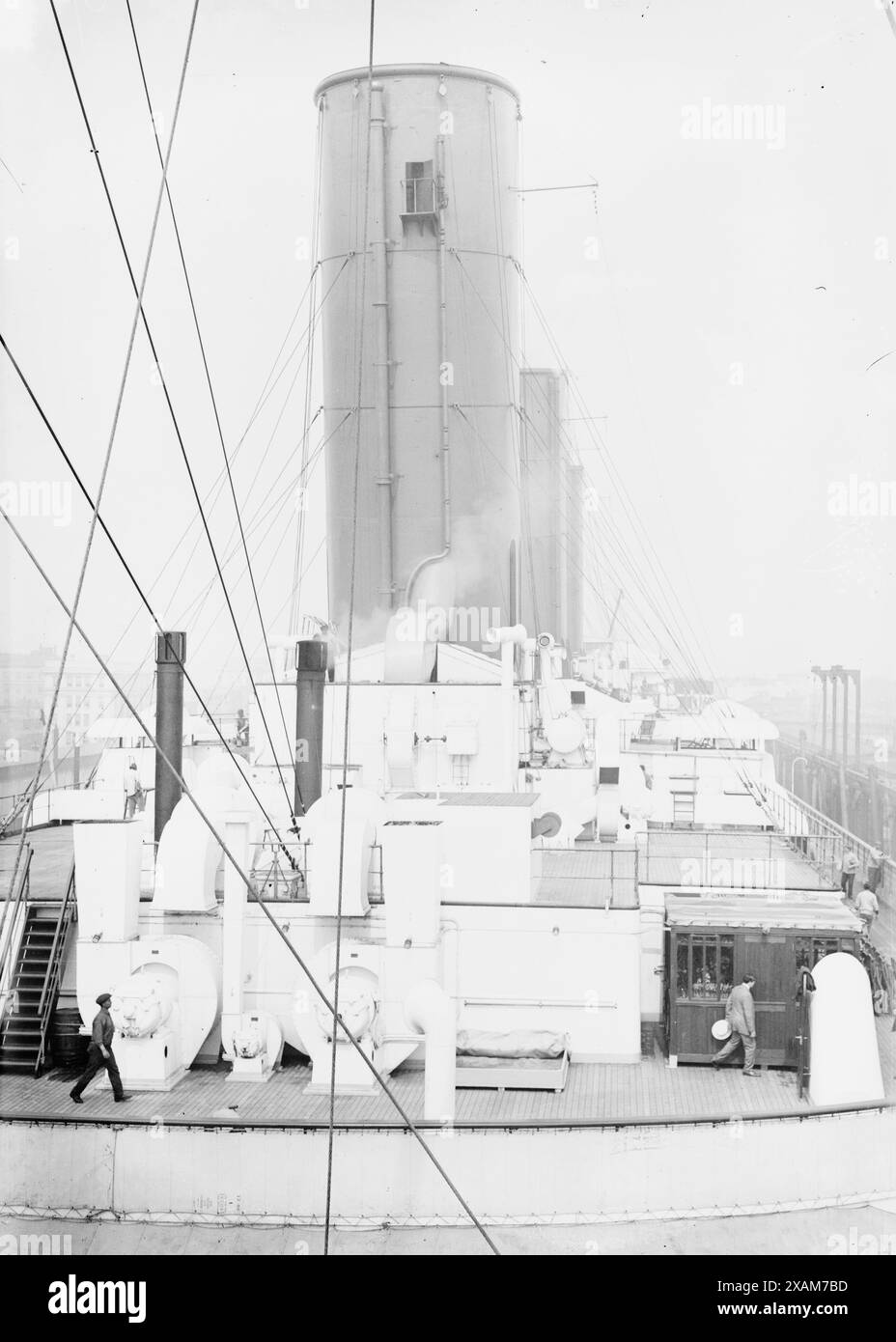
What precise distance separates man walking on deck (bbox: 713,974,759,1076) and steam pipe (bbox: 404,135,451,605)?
33.3 feet

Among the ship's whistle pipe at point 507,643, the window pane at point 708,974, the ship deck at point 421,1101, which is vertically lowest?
the ship deck at point 421,1101

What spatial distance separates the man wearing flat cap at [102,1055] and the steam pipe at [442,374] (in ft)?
34.6

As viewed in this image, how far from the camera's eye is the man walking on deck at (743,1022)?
10.3 metres

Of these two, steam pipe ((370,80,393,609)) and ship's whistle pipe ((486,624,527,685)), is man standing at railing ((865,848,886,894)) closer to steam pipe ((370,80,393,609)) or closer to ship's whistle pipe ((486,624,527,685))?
ship's whistle pipe ((486,624,527,685))

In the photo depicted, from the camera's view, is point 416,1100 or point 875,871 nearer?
point 416,1100

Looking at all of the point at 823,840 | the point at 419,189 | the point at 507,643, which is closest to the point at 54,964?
the point at 507,643

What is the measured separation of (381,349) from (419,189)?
2433mm

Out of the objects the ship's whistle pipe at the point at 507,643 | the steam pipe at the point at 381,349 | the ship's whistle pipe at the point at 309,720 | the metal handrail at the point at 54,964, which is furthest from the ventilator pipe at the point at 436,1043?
the steam pipe at the point at 381,349

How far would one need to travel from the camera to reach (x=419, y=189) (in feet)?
64.2

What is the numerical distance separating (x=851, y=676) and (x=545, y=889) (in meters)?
22.7

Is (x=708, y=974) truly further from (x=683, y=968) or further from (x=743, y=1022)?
(x=743, y=1022)

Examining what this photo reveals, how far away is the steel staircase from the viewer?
422 inches

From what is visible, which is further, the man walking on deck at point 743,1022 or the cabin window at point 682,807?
the cabin window at point 682,807

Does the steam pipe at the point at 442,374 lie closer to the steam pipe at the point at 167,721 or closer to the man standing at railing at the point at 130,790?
the man standing at railing at the point at 130,790
